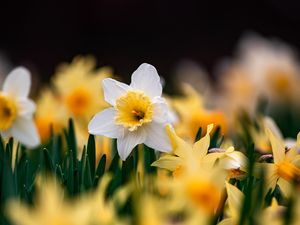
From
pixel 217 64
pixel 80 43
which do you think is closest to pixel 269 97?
pixel 217 64

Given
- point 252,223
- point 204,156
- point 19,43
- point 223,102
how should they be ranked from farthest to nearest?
point 19,43
point 223,102
point 204,156
point 252,223

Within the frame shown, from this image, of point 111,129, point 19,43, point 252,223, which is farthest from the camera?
point 19,43


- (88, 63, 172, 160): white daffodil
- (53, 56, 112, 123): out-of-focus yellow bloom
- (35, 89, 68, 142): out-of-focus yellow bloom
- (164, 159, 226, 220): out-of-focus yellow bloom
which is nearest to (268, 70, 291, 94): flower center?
(53, 56, 112, 123): out-of-focus yellow bloom

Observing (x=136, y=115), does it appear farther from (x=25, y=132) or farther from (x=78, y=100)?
(x=78, y=100)

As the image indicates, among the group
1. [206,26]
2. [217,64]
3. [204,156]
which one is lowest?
[204,156]

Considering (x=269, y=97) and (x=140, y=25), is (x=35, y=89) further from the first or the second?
(x=140, y=25)

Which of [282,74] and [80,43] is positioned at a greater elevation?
[80,43]

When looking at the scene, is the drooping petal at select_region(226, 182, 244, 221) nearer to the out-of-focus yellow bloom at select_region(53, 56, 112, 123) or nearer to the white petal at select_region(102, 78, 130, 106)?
the white petal at select_region(102, 78, 130, 106)
